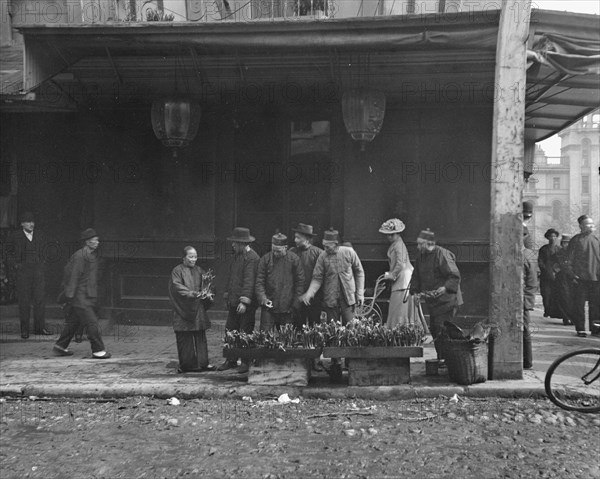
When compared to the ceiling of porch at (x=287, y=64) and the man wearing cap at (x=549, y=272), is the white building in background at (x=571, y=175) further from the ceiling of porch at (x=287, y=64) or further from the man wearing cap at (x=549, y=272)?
the ceiling of porch at (x=287, y=64)

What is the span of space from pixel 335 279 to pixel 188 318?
2.06 m

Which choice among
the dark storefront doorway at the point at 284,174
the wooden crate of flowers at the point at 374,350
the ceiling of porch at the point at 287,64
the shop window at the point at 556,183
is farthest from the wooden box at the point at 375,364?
the shop window at the point at 556,183

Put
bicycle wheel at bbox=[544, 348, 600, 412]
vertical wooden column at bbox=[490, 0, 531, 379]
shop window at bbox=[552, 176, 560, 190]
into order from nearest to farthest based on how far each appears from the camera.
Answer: bicycle wheel at bbox=[544, 348, 600, 412]
vertical wooden column at bbox=[490, 0, 531, 379]
shop window at bbox=[552, 176, 560, 190]

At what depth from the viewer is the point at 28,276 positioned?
38.3 ft

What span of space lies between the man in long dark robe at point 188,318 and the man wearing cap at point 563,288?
26.0 feet

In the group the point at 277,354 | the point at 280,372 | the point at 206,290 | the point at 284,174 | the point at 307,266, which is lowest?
the point at 280,372

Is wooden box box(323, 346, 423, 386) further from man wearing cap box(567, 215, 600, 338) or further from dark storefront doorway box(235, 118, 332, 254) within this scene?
man wearing cap box(567, 215, 600, 338)

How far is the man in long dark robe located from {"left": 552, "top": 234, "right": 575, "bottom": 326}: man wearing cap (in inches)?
312

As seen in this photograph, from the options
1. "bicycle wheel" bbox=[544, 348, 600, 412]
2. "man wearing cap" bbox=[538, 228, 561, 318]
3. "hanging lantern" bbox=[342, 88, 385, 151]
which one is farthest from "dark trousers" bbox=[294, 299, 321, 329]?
"man wearing cap" bbox=[538, 228, 561, 318]

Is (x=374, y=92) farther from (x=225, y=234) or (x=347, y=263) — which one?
(x=225, y=234)

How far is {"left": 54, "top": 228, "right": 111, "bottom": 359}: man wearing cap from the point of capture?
385 inches

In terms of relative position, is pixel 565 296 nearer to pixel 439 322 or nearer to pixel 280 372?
pixel 439 322

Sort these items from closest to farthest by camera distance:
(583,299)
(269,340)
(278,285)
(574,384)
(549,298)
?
(574,384), (269,340), (278,285), (583,299), (549,298)

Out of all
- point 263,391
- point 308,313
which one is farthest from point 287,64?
point 263,391
